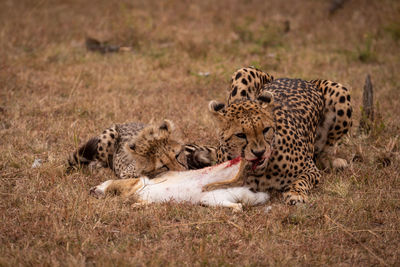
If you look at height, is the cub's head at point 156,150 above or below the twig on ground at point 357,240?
above

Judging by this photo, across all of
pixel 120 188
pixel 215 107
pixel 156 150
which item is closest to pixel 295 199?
pixel 215 107

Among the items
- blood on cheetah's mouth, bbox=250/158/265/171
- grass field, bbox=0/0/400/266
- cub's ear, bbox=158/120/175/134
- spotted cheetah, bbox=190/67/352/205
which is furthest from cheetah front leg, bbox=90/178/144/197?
blood on cheetah's mouth, bbox=250/158/265/171

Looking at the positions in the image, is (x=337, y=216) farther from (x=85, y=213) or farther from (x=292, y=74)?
(x=292, y=74)

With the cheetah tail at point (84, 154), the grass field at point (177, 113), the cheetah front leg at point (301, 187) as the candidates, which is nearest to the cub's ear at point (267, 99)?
the cheetah front leg at point (301, 187)

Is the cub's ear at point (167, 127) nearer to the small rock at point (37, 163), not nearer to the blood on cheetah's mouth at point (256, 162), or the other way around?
the blood on cheetah's mouth at point (256, 162)

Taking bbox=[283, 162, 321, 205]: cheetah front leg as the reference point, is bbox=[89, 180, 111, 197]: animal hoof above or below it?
below

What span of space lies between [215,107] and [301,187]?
105cm

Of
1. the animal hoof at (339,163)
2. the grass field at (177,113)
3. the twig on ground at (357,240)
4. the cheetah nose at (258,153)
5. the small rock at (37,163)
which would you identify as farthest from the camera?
the animal hoof at (339,163)

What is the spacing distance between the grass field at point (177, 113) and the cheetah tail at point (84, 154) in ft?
0.56

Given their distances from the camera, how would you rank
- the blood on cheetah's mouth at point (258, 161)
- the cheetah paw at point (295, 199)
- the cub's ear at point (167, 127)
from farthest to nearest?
the cub's ear at point (167, 127)
the cheetah paw at point (295, 199)
the blood on cheetah's mouth at point (258, 161)

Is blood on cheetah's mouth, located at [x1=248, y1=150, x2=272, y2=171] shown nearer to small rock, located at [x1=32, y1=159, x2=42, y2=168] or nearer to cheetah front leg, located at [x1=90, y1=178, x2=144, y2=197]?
cheetah front leg, located at [x1=90, y1=178, x2=144, y2=197]

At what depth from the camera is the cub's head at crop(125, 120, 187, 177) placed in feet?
14.3

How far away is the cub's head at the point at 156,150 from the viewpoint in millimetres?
4371

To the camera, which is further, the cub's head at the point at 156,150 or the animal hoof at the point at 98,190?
the cub's head at the point at 156,150
